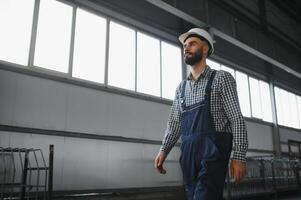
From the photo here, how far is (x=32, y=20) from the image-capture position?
17.8ft

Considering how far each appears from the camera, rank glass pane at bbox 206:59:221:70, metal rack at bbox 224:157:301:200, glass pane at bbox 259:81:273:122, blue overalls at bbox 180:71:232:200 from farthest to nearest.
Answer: glass pane at bbox 259:81:273:122 < glass pane at bbox 206:59:221:70 < metal rack at bbox 224:157:301:200 < blue overalls at bbox 180:71:232:200

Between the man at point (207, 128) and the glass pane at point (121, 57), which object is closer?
the man at point (207, 128)

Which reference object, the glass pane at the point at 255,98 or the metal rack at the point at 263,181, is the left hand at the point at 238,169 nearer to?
the metal rack at the point at 263,181

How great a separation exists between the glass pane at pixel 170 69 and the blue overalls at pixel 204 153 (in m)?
5.77

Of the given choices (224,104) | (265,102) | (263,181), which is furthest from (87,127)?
(265,102)

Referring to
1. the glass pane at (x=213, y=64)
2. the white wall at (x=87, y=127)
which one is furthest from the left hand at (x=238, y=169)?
the glass pane at (x=213, y=64)

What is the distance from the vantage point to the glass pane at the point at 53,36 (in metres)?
5.45

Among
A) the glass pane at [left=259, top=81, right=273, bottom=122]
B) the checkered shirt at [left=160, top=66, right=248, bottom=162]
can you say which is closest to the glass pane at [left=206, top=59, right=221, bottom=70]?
the glass pane at [left=259, top=81, right=273, bottom=122]

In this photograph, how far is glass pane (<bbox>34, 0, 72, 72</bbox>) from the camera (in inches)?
215

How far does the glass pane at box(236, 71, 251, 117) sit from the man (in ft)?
28.3

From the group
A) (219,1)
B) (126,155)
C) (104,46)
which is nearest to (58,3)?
(104,46)

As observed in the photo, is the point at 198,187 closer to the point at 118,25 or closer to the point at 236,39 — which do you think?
the point at 118,25

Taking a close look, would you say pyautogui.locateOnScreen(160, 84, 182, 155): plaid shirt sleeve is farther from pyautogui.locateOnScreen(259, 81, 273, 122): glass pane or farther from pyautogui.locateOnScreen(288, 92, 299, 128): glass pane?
pyautogui.locateOnScreen(288, 92, 299, 128): glass pane

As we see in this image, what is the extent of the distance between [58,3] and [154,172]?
4.01m
